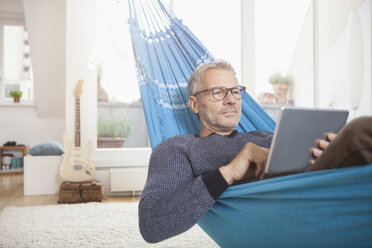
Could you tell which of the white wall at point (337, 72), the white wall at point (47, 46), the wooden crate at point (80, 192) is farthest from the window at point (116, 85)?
the white wall at point (337, 72)

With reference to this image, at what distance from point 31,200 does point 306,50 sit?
3.08 metres

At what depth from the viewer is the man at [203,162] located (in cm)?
93

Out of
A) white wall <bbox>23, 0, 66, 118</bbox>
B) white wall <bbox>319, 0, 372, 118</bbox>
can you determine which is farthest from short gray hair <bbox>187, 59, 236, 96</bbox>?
white wall <bbox>23, 0, 66, 118</bbox>

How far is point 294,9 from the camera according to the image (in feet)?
11.8

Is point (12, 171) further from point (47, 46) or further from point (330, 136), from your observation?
point (330, 136)

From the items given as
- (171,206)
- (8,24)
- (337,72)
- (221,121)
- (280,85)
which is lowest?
(171,206)

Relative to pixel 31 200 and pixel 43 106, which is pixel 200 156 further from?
pixel 43 106

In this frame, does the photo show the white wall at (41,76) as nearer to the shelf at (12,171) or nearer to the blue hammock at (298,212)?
the shelf at (12,171)

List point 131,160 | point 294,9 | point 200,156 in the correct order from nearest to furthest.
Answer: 1. point 200,156
2. point 131,160
3. point 294,9

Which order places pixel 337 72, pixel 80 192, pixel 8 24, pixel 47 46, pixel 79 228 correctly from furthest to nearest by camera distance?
pixel 8 24 < pixel 47 46 < pixel 337 72 < pixel 80 192 < pixel 79 228

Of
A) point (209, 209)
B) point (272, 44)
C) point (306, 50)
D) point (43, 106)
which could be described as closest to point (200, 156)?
point (209, 209)

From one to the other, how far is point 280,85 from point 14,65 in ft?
13.0

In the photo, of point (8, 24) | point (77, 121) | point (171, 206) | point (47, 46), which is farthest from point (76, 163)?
point (8, 24)

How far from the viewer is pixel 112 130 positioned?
3453 mm
